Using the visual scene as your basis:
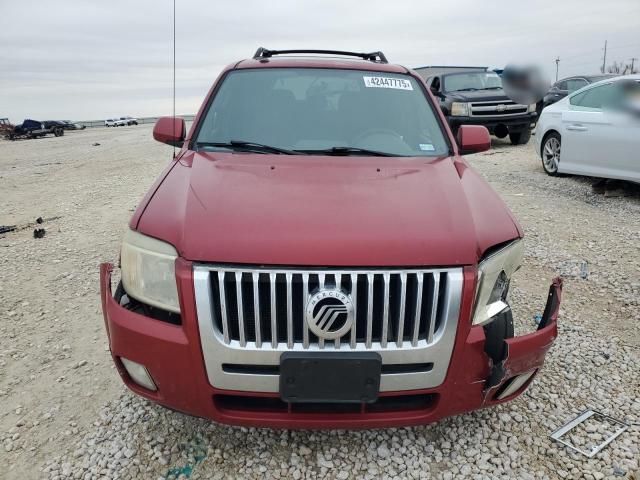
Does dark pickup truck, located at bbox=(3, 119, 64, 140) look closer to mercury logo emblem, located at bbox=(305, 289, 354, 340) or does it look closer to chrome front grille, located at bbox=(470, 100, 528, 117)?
chrome front grille, located at bbox=(470, 100, 528, 117)

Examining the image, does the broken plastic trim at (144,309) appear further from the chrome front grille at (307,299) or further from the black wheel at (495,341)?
the black wheel at (495,341)

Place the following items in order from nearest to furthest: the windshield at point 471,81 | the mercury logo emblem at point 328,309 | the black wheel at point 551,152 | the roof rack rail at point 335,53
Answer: the mercury logo emblem at point 328,309, the roof rack rail at point 335,53, the black wheel at point 551,152, the windshield at point 471,81

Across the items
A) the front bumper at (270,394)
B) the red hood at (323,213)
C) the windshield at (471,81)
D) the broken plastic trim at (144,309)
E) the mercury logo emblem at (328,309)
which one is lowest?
the front bumper at (270,394)

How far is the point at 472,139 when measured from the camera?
338 centimetres

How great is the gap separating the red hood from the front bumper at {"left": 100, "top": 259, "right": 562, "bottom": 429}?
17cm

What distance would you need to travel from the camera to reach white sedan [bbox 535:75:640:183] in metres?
6.35

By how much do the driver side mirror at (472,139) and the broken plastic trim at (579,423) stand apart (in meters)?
1.74

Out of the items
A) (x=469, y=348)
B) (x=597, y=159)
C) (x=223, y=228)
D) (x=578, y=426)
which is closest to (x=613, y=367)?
(x=578, y=426)

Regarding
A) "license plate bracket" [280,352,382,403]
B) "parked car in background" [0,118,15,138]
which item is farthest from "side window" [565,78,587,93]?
"parked car in background" [0,118,15,138]

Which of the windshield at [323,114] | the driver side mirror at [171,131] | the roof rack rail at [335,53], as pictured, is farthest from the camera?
the roof rack rail at [335,53]

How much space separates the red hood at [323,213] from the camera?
1.89 m

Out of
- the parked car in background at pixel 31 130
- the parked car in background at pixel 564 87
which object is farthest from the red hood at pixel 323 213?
the parked car in background at pixel 31 130

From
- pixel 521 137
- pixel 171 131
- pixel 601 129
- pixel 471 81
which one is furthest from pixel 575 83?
pixel 171 131

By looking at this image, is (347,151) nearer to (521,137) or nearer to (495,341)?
(495,341)
